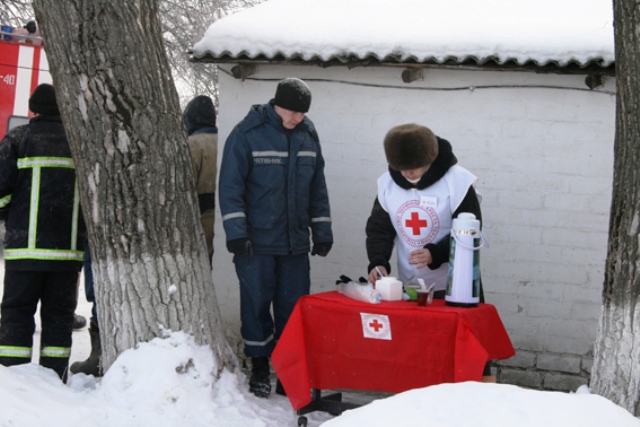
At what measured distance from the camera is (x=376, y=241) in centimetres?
527

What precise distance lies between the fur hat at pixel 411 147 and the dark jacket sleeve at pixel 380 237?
1.21 feet

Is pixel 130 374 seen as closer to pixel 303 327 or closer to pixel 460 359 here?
pixel 303 327

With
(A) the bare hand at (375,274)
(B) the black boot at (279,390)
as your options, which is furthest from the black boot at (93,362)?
(A) the bare hand at (375,274)

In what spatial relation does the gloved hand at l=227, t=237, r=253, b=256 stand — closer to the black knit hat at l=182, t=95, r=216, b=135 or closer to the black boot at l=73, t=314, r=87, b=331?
the black knit hat at l=182, t=95, r=216, b=135

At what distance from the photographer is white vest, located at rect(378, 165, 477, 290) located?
505cm

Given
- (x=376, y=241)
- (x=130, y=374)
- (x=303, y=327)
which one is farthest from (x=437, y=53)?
(x=130, y=374)

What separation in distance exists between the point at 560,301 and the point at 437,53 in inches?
72.0

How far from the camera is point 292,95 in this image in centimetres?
559

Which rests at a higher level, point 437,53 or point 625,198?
point 437,53

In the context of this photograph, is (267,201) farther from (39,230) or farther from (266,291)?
(39,230)

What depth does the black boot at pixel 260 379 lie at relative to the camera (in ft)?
18.2

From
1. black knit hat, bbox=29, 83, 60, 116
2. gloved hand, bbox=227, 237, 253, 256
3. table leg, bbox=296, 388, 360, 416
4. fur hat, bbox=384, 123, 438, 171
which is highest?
black knit hat, bbox=29, 83, 60, 116

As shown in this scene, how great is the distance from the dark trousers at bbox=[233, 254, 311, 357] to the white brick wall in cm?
112

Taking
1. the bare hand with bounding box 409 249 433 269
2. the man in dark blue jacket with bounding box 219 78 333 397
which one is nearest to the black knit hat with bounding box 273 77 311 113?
the man in dark blue jacket with bounding box 219 78 333 397
